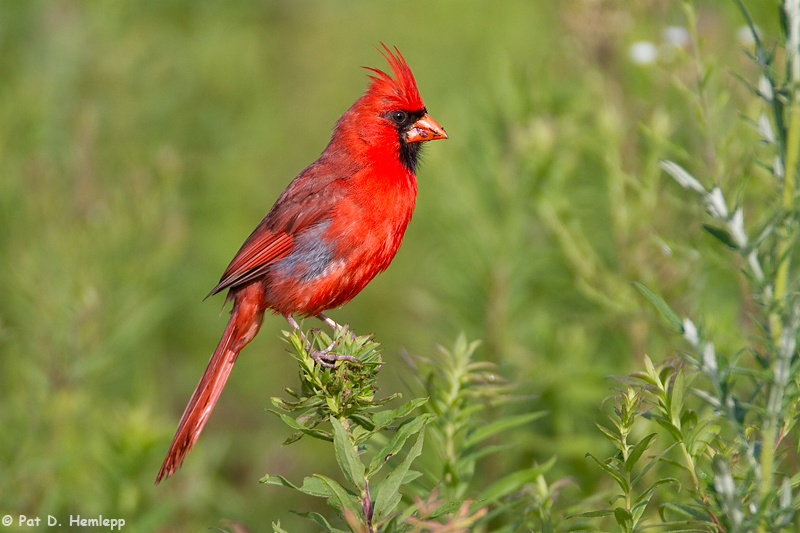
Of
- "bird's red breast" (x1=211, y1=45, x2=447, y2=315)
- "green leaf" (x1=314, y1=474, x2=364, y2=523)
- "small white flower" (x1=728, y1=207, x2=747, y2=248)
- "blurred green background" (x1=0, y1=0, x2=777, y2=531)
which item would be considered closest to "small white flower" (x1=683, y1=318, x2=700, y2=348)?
"small white flower" (x1=728, y1=207, x2=747, y2=248)

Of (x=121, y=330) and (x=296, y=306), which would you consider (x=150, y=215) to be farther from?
(x=296, y=306)

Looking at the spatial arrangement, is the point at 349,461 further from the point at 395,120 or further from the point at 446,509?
the point at 395,120

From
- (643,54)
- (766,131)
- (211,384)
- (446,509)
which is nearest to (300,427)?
(446,509)

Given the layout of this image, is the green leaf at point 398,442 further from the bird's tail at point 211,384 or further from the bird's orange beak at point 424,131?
the bird's orange beak at point 424,131

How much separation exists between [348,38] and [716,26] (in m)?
3.41

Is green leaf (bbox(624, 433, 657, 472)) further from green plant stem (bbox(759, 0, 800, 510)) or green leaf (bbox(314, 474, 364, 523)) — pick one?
green leaf (bbox(314, 474, 364, 523))

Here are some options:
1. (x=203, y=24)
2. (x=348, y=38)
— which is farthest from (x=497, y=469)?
(x=348, y=38)

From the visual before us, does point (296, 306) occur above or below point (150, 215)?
below

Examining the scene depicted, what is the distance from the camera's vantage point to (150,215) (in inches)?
127

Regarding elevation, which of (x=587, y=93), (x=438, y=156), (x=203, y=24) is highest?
(x=203, y=24)

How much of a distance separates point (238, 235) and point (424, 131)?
1.81 meters

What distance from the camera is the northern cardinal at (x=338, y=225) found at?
256 cm

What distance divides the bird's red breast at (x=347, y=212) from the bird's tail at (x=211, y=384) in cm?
9

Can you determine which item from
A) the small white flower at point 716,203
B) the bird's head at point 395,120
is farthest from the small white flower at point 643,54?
the small white flower at point 716,203
